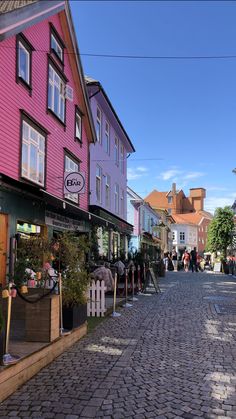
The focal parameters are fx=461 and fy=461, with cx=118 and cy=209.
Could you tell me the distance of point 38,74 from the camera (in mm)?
13977

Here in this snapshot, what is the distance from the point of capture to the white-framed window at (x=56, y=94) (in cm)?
1526

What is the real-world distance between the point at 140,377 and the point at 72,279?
8.74 ft

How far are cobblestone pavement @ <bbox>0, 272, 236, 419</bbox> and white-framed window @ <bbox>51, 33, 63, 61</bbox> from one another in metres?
10.2

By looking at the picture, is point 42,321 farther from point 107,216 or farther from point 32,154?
point 107,216

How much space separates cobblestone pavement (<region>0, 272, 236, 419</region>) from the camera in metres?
4.54

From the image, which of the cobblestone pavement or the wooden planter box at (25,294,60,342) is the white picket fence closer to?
the cobblestone pavement

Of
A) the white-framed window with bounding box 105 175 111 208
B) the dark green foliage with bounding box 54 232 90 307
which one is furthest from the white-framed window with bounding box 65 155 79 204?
the dark green foliage with bounding box 54 232 90 307

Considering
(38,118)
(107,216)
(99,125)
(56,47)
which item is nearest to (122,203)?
(99,125)

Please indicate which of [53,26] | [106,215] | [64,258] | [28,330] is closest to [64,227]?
[106,215]

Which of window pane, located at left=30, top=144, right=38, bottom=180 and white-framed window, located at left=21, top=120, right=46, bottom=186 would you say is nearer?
white-framed window, located at left=21, top=120, right=46, bottom=186

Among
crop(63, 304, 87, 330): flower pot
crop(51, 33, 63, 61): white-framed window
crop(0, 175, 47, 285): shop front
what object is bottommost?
crop(63, 304, 87, 330): flower pot

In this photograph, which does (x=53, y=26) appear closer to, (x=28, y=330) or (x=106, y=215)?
(x=106, y=215)

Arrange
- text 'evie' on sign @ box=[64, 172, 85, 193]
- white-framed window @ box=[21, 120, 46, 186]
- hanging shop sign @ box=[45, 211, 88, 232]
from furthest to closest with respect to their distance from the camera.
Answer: text 'evie' on sign @ box=[64, 172, 85, 193] → hanging shop sign @ box=[45, 211, 88, 232] → white-framed window @ box=[21, 120, 46, 186]

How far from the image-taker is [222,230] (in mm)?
37812
